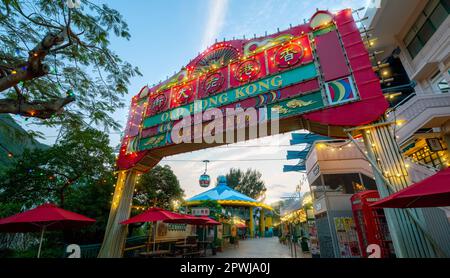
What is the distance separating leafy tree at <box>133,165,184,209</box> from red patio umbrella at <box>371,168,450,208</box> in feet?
48.1

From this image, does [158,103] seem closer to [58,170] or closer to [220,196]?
[58,170]

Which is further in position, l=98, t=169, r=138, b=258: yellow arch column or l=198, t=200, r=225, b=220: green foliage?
l=198, t=200, r=225, b=220: green foliage

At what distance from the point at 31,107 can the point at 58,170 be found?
6.70 m

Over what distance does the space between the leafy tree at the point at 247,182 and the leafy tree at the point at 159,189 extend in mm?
29418

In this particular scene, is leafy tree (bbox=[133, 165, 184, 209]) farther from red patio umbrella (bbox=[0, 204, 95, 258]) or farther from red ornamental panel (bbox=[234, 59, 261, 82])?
red ornamental panel (bbox=[234, 59, 261, 82])

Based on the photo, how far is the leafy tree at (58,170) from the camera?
30.9ft

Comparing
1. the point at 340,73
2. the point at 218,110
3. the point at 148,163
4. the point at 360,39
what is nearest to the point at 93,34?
the point at 218,110

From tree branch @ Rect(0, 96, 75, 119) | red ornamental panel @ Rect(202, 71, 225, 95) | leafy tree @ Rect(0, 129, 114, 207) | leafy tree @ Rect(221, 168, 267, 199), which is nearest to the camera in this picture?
tree branch @ Rect(0, 96, 75, 119)

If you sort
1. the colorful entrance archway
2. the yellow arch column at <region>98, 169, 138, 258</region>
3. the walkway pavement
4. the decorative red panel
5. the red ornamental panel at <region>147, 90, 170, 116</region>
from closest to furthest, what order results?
the colorful entrance archway → the decorative red panel → the yellow arch column at <region>98, 169, 138, 258</region> → the red ornamental panel at <region>147, 90, 170, 116</region> → the walkway pavement

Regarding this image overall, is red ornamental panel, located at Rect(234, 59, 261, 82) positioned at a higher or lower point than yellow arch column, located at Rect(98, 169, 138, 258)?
higher

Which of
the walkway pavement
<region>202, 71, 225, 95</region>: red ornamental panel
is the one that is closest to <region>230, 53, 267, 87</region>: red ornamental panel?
<region>202, 71, 225, 95</region>: red ornamental panel

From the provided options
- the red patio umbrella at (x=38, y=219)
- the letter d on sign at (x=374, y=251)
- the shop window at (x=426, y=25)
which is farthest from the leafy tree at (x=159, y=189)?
the shop window at (x=426, y=25)

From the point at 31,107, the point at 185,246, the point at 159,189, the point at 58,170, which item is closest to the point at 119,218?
the point at 185,246

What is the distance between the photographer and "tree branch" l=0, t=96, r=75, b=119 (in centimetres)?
470
